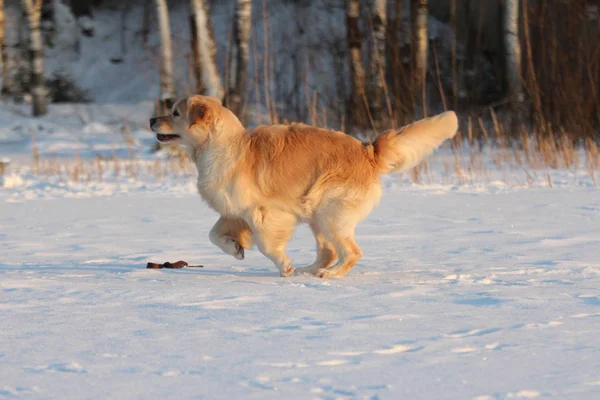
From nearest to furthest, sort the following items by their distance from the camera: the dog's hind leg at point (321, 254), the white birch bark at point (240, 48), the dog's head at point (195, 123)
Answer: the dog's head at point (195, 123) → the dog's hind leg at point (321, 254) → the white birch bark at point (240, 48)

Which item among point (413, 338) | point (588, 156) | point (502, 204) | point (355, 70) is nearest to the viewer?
point (413, 338)

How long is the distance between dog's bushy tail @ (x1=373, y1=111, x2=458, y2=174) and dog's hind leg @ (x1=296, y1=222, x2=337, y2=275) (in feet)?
1.64

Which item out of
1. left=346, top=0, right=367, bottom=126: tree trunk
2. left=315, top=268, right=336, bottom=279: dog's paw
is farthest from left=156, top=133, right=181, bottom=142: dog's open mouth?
left=346, top=0, right=367, bottom=126: tree trunk

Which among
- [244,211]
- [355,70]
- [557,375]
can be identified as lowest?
[557,375]

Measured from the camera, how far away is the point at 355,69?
1478 cm

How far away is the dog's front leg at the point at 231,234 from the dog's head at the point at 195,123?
46 cm

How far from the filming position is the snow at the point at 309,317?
2.99 meters

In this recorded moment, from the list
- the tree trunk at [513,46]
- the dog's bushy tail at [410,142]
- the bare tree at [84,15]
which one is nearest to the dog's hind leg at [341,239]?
the dog's bushy tail at [410,142]

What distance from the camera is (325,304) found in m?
4.16

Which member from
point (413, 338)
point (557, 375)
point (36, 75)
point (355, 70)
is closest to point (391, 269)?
point (413, 338)

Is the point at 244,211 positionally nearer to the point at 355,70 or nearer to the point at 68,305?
the point at 68,305

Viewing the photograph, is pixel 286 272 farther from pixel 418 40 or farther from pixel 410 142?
pixel 418 40

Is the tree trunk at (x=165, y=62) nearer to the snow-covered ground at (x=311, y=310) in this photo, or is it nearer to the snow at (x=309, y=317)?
the snow-covered ground at (x=311, y=310)

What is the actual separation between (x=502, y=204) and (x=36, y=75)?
11333 millimetres
